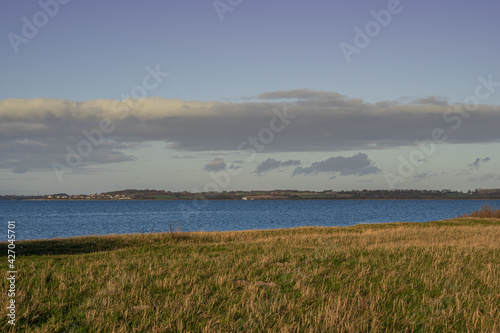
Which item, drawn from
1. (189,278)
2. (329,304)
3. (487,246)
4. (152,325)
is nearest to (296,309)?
(329,304)

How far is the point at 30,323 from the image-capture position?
8375 millimetres

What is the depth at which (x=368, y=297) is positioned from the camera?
10344 mm

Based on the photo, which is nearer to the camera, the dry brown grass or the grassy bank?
the grassy bank

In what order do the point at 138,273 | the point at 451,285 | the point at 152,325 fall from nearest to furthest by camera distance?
the point at 152,325, the point at 451,285, the point at 138,273

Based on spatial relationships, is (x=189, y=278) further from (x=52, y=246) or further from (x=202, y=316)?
(x=52, y=246)

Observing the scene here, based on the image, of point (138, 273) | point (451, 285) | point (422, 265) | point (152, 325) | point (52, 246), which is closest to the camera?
point (152, 325)

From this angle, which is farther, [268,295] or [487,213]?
[487,213]

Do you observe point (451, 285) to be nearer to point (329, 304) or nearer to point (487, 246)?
point (329, 304)

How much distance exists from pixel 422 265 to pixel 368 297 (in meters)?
5.59

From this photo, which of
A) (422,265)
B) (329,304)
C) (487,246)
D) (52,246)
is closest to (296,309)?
(329,304)

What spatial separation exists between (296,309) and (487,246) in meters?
15.4

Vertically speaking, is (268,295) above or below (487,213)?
above

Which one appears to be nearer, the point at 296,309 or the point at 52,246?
the point at 296,309

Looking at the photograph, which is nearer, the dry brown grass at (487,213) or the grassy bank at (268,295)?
the grassy bank at (268,295)
